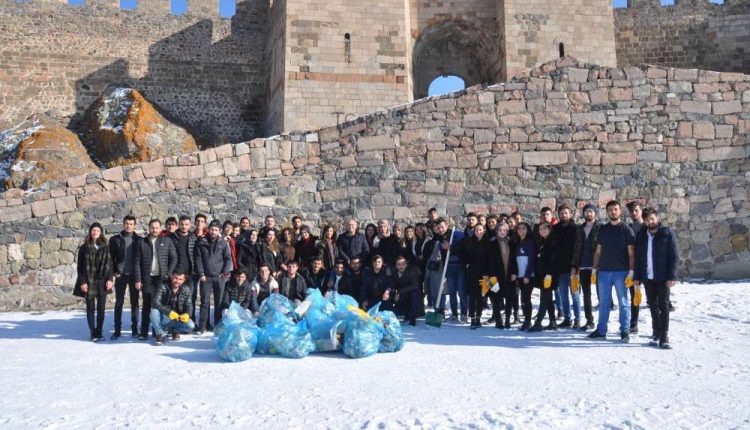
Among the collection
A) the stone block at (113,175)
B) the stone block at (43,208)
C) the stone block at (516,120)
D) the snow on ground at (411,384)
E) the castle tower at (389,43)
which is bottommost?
the snow on ground at (411,384)

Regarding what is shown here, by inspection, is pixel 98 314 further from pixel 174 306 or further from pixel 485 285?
pixel 485 285

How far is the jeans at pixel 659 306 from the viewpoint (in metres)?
5.26

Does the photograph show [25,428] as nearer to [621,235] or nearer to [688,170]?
[621,235]

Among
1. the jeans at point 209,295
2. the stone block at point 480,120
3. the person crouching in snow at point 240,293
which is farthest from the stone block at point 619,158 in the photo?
the jeans at point 209,295

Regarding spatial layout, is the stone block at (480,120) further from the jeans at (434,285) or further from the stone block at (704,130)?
the jeans at (434,285)

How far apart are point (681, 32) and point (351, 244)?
14561 millimetres

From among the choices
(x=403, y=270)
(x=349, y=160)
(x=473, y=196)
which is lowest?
(x=403, y=270)

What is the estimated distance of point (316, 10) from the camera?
45.3 ft

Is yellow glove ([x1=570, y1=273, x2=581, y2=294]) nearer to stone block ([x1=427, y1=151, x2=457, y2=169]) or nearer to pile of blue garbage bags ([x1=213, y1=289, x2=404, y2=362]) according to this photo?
pile of blue garbage bags ([x1=213, y1=289, x2=404, y2=362])

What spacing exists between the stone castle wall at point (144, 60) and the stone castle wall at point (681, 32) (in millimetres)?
10442

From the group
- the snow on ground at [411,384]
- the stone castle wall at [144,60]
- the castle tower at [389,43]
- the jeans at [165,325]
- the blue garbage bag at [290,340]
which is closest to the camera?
the snow on ground at [411,384]

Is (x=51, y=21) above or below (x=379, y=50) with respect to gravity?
above

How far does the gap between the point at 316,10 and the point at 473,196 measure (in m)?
6.76

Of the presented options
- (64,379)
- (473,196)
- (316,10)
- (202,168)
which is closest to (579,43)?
(316,10)
